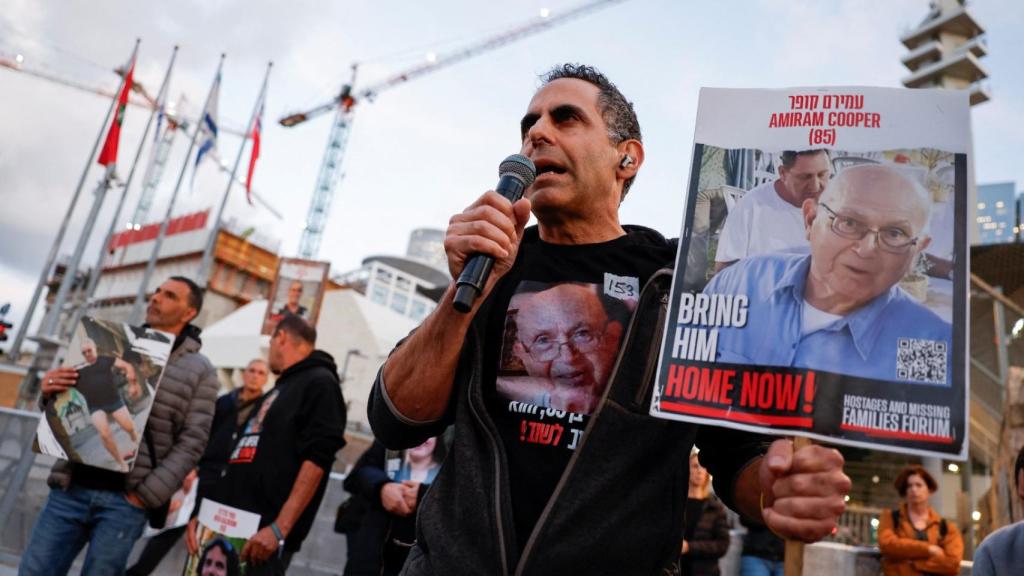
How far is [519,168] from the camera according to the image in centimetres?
193

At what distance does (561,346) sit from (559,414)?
0.63 feet

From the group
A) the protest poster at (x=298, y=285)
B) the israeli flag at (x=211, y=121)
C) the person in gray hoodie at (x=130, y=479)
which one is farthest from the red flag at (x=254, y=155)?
the person in gray hoodie at (x=130, y=479)

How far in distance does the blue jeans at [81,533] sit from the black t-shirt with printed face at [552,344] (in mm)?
3380

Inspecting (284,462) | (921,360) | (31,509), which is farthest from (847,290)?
(31,509)

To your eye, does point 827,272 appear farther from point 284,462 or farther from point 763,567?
point 763,567

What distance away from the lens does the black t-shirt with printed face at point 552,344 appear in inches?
66.2

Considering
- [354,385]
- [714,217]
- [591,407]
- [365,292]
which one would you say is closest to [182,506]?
[591,407]

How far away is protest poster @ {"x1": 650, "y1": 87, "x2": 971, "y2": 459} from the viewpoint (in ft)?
4.09

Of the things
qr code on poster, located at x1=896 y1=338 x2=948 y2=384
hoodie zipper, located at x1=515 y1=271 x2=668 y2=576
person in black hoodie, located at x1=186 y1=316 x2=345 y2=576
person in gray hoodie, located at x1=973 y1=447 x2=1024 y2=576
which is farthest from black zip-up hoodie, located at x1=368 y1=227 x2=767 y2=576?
person in black hoodie, located at x1=186 y1=316 x2=345 y2=576

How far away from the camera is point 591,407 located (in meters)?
1.74

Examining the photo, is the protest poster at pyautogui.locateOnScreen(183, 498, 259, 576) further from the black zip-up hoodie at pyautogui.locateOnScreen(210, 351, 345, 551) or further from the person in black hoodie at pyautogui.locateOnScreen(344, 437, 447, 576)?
the person in black hoodie at pyautogui.locateOnScreen(344, 437, 447, 576)

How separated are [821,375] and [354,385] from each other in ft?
109

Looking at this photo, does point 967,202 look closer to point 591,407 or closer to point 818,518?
point 818,518

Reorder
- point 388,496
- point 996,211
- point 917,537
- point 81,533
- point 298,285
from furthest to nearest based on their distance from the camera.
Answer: point 996,211 → point 298,285 → point 917,537 → point 81,533 → point 388,496
